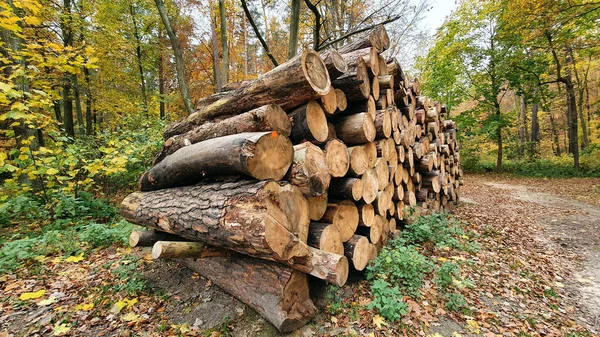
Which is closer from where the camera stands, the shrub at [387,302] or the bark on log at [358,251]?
the shrub at [387,302]

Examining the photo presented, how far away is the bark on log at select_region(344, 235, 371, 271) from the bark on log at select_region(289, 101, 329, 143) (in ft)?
3.87

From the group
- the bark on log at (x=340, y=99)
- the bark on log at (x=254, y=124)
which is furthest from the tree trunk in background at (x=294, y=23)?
the bark on log at (x=254, y=124)

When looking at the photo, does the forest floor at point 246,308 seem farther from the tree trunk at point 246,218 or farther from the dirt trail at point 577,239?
the tree trunk at point 246,218

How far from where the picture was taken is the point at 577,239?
4570 mm

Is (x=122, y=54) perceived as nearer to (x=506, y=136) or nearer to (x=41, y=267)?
(x=41, y=267)

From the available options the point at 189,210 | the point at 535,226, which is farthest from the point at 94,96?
the point at 535,226

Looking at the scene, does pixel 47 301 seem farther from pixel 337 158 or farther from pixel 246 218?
pixel 337 158

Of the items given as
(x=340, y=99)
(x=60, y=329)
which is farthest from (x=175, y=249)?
(x=340, y=99)

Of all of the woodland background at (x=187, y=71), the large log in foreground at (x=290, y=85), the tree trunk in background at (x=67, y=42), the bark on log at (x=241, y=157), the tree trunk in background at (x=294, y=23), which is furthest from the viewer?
the tree trunk in background at (x=67, y=42)

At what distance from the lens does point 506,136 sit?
15.3m

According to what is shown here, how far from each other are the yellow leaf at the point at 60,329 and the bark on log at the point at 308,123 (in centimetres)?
261

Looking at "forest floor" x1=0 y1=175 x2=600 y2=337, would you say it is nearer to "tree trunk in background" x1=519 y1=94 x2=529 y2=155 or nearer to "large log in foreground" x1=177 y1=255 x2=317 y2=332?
"large log in foreground" x1=177 y1=255 x2=317 y2=332

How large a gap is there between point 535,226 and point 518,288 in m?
3.29

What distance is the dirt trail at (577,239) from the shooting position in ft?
9.21
